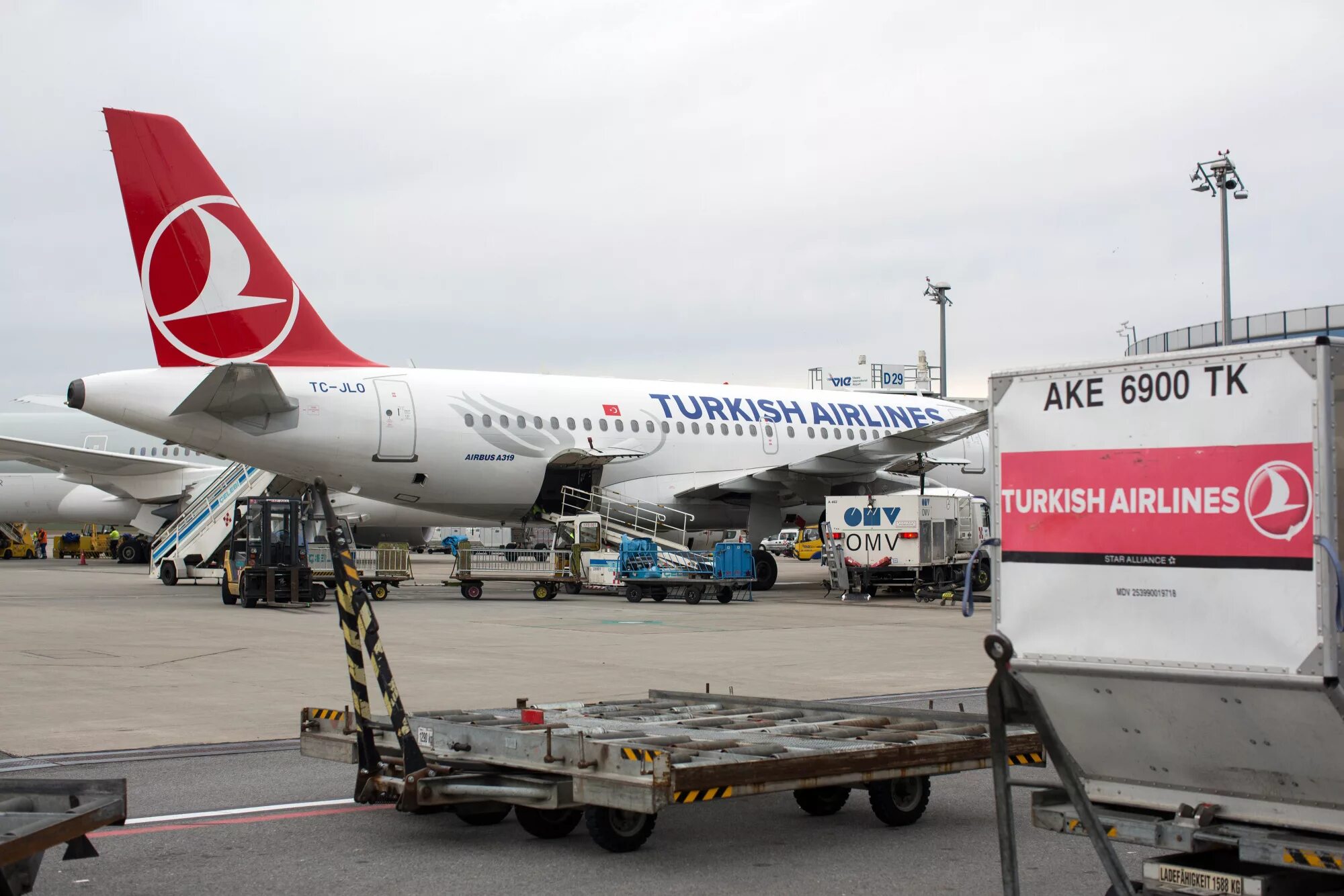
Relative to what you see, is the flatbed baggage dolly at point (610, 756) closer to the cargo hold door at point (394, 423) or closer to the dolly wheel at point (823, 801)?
the dolly wheel at point (823, 801)

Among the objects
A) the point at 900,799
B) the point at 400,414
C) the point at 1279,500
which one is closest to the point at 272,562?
the point at 400,414

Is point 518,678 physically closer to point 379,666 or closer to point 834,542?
point 379,666

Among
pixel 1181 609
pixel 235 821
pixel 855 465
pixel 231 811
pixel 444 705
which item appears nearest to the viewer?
pixel 1181 609

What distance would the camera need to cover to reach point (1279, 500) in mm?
4684

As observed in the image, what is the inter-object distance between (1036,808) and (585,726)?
117 inches

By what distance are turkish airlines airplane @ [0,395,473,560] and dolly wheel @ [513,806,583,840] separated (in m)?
30.0

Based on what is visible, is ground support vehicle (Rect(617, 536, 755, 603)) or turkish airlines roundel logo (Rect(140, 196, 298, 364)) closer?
turkish airlines roundel logo (Rect(140, 196, 298, 364))

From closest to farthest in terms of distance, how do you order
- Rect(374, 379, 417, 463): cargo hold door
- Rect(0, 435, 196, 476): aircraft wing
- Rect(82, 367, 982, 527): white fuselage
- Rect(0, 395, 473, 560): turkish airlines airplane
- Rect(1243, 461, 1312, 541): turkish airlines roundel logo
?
Rect(1243, 461, 1312, 541): turkish airlines roundel logo, Rect(82, 367, 982, 527): white fuselage, Rect(374, 379, 417, 463): cargo hold door, Rect(0, 435, 196, 476): aircraft wing, Rect(0, 395, 473, 560): turkish airlines airplane

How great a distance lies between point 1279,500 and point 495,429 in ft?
79.3

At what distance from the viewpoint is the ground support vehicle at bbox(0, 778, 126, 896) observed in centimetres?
468

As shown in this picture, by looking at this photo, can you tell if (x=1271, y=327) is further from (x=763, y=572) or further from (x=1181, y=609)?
(x=1181, y=609)

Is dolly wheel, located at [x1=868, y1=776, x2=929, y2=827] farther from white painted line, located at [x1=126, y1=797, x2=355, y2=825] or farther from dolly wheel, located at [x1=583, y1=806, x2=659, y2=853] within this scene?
white painted line, located at [x1=126, y1=797, x2=355, y2=825]

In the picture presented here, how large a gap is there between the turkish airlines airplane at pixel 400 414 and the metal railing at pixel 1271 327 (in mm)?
25482

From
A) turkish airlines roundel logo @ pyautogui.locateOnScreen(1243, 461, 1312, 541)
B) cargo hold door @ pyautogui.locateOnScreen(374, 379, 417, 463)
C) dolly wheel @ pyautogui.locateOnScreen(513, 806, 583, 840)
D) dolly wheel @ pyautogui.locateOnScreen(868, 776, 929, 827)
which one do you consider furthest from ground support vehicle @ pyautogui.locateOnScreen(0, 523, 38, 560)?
turkish airlines roundel logo @ pyautogui.locateOnScreen(1243, 461, 1312, 541)
